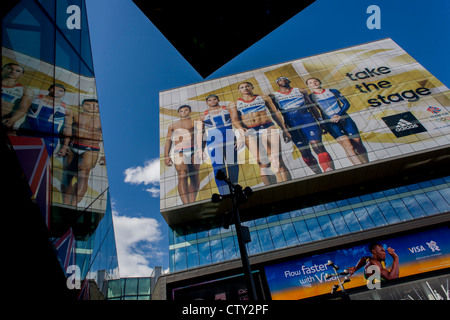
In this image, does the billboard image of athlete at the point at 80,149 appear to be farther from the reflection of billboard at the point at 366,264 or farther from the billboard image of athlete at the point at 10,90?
the reflection of billboard at the point at 366,264

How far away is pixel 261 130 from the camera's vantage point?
97.9 ft

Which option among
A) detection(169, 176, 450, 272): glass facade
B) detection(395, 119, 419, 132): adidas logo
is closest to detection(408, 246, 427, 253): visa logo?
detection(169, 176, 450, 272): glass facade

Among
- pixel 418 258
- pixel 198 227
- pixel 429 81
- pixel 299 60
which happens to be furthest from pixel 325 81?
pixel 198 227

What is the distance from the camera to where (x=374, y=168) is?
84.2 feet

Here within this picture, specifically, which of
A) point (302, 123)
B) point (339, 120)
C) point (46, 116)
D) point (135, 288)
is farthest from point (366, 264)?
point (135, 288)

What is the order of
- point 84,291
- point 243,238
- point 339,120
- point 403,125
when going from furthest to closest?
point 339,120
point 403,125
point 84,291
point 243,238

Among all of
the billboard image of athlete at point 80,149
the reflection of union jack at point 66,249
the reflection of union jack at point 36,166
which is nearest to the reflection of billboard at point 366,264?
the reflection of union jack at point 66,249

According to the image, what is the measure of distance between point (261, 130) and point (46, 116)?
85.5 ft

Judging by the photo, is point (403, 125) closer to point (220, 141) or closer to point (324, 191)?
point (324, 191)

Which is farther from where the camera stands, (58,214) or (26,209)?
→ (58,214)

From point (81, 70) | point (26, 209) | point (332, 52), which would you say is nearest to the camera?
point (26, 209)

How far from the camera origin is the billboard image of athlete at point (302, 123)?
87.1 feet

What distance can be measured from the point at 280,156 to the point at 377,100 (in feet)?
50.4

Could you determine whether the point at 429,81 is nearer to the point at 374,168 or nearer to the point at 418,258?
the point at 374,168
